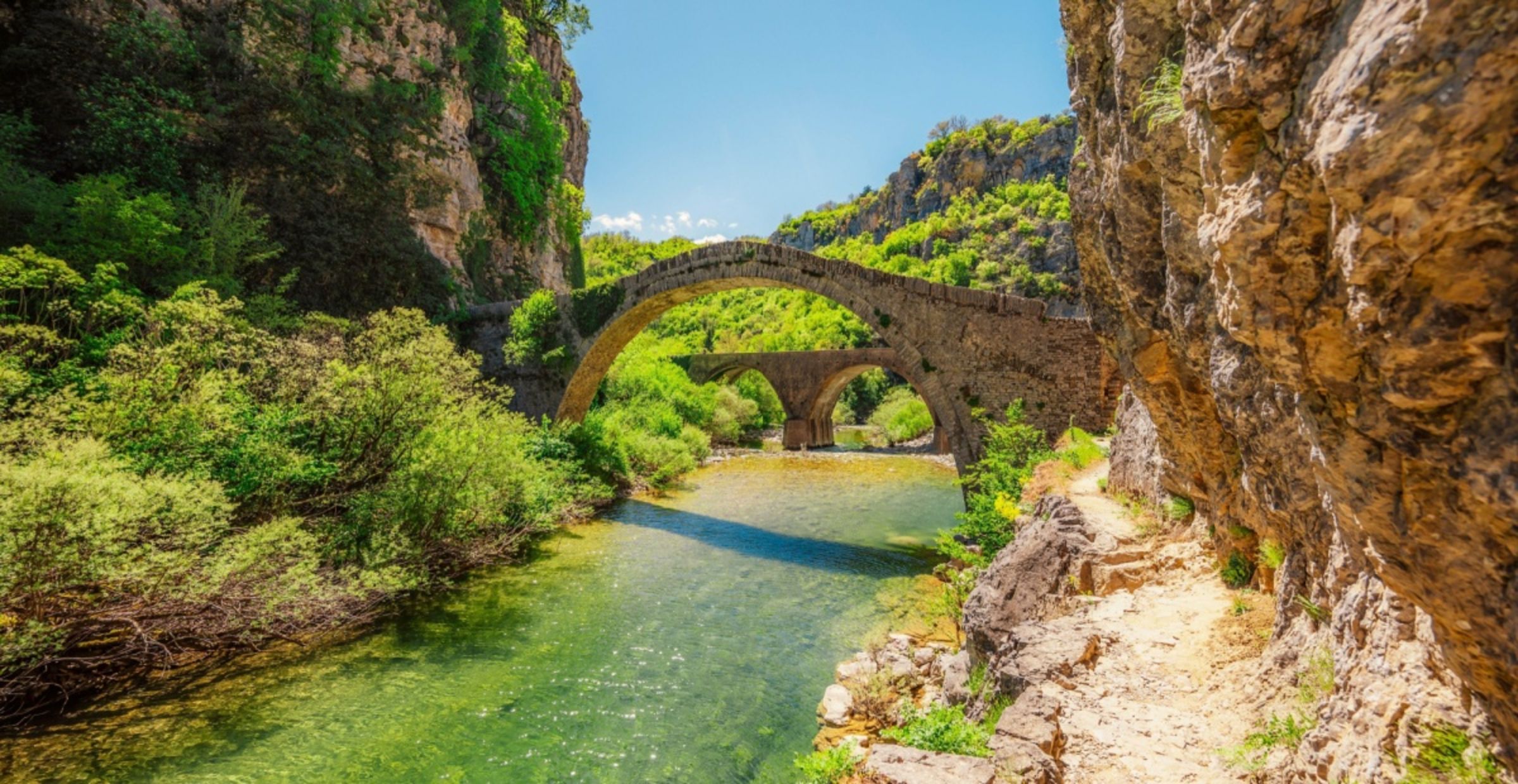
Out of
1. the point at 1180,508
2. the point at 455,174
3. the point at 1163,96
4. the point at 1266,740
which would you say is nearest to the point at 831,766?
the point at 1266,740

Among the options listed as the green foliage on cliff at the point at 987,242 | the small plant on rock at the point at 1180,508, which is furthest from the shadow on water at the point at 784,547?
the green foliage on cliff at the point at 987,242

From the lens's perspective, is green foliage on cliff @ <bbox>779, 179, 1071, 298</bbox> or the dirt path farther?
green foliage on cliff @ <bbox>779, 179, 1071, 298</bbox>

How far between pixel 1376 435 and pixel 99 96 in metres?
17.1

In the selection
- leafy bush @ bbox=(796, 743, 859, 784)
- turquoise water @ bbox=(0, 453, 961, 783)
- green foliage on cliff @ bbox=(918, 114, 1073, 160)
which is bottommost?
turquoise water @ bbox=(0, 453, 961, 783)

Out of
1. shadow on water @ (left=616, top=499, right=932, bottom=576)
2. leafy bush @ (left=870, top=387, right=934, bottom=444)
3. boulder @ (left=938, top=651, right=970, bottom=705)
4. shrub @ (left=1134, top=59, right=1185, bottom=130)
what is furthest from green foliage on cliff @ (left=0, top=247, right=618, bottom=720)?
leafy bush @ (left=870, top=387, right=934, bottom=444)

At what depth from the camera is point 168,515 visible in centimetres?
530

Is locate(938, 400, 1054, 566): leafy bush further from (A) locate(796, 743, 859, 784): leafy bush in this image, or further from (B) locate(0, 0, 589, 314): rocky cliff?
(B) locate(0, 0, 589, 314): rocky cliff

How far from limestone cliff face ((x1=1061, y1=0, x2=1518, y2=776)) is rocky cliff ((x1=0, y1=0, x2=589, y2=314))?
13.2m

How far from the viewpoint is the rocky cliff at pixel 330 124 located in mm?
11250

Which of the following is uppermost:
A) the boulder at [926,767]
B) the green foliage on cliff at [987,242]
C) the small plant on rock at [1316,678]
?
the green foliage on cliff at [987,242]

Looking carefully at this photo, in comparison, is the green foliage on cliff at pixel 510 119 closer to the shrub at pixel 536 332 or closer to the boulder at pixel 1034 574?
the shrub at pixel 536 332

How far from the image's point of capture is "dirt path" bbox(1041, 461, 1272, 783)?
2922 millimetres

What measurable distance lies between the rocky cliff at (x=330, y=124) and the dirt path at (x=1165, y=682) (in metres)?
13.1

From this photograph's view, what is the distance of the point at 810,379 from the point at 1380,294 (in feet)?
89.2
